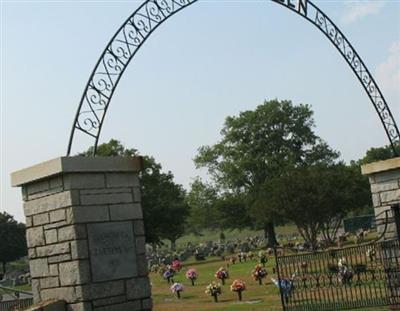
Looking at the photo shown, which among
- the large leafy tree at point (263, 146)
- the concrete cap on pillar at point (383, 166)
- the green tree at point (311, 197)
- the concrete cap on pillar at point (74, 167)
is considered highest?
the large leafy tree at point (263, 146)

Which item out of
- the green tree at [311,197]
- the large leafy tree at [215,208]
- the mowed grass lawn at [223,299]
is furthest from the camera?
the large leafy tree at [215,208]

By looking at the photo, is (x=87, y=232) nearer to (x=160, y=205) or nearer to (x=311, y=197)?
(x=311, y=197)

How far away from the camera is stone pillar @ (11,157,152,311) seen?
7508 millimetres

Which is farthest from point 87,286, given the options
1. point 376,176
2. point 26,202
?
point 376,176

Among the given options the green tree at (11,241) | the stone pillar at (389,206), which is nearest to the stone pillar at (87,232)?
the stone pillar at (389,206)

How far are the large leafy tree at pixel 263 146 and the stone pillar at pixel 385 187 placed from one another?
45.5 metres

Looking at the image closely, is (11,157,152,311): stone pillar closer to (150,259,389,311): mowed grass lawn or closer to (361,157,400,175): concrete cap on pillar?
(361,157,400,175): concrete cap on pillar

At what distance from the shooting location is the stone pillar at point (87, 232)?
7.51m

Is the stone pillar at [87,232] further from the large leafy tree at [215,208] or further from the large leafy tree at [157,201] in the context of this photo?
the large leafy tree at [215,208]

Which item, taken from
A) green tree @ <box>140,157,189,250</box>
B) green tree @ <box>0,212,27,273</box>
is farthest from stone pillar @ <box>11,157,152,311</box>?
green tree @ <box>0,212,27,273</box>

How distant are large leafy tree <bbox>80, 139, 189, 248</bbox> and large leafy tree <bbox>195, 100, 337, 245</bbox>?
661cm

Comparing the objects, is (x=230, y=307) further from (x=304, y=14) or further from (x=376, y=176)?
(x=304, y=14)

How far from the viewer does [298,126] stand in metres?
60.5

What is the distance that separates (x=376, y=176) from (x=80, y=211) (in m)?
5.89
